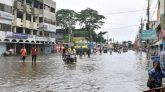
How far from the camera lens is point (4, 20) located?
214 ft

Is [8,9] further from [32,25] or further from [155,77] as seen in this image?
[155,77]

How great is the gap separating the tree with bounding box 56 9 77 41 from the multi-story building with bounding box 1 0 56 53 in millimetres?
22519

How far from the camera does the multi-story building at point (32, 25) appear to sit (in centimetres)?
7144

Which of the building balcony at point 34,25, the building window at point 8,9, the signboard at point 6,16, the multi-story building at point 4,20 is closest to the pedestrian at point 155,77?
the multi-story building at point 4,20

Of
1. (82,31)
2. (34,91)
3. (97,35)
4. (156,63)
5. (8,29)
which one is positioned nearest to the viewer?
(156,63)

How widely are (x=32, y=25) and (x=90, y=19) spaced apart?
48651 mm

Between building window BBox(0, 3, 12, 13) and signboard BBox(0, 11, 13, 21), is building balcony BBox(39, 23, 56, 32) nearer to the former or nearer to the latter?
signboard BBox(0, 11, 13, 21)

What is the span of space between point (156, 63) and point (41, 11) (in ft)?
246

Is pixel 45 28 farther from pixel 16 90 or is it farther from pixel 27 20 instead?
pixel 16 90

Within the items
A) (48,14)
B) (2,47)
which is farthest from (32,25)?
(2,47)

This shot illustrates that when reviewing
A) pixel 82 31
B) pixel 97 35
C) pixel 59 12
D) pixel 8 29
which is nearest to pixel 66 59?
pixel 8 29

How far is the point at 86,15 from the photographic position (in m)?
127

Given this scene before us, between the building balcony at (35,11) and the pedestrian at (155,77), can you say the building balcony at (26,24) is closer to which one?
the building balcony at (35,11)

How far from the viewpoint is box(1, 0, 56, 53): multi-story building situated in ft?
234
